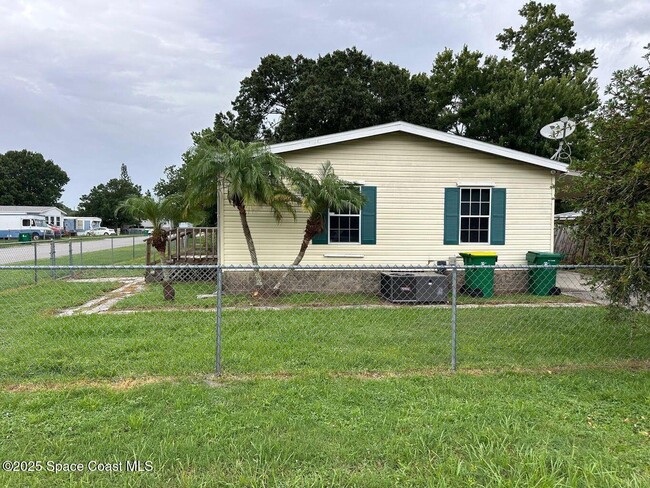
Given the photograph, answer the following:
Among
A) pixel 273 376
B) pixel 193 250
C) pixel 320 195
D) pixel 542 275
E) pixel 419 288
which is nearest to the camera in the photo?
pixel 273 376

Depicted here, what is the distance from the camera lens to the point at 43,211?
49094mm

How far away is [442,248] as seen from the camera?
965 centimetres

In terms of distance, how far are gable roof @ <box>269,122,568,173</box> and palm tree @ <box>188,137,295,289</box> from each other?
812 millimetres

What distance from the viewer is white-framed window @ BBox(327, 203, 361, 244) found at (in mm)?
9477

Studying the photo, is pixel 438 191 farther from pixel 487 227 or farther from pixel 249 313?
pixel 249 313

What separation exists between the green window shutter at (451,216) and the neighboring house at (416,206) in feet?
0.08

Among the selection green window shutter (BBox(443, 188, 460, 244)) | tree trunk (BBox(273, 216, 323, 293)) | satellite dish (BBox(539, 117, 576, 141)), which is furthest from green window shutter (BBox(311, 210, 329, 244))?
satellite dish (BBox(539, 117, 576, 141))

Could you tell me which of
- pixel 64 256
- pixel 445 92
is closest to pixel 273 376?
pixel 64 256

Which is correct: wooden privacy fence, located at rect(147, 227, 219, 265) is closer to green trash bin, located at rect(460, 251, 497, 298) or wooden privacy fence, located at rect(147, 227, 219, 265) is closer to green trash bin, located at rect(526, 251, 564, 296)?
green trash bin, located at rect(460, 251, 497, 298)

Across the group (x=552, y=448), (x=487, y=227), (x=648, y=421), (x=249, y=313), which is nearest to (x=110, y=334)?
(x=249, y=313)

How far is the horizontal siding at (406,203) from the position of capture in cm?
930

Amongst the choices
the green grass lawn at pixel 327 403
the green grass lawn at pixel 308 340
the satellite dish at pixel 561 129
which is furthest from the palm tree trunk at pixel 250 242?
the satellite dish at pixel 561 129

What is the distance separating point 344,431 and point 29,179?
277 ft

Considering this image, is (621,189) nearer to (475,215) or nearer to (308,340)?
(308,340)
